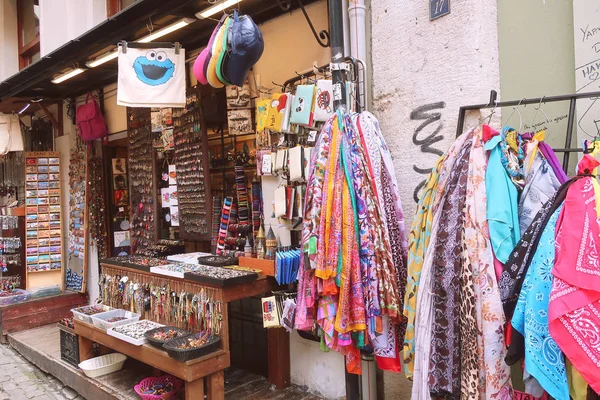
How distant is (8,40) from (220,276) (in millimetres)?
7665

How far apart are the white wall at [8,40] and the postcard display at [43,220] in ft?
6.50

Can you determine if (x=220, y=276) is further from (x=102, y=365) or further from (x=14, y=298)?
(x=14, y=298)

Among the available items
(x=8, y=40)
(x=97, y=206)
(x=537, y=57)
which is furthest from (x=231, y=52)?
(x=8, y=40)

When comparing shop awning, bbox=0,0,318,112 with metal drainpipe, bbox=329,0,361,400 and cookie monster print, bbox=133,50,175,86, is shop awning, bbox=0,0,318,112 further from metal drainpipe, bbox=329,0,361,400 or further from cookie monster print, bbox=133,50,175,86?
metal drainpipe, bbox=329,0,361,400

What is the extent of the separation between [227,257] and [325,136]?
2064 millimetres

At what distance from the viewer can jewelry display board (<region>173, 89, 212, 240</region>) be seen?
4.88 metres

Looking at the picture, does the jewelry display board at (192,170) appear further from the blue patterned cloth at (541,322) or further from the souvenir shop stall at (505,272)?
the blue patterned cloth at (541,322)

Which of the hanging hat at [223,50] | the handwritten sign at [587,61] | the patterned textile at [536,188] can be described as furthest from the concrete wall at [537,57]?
the hanging hat at [223,50]

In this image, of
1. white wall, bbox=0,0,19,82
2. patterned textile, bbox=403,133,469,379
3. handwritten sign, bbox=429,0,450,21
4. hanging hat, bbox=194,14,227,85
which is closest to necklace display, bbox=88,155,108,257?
white wall, bbox=0,0,19,82

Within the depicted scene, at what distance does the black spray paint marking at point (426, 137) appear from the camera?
2803 millimetres

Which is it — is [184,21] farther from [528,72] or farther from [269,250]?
[528,72]

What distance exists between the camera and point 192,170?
5.04 meters

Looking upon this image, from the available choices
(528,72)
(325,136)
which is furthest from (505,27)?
(325,136)

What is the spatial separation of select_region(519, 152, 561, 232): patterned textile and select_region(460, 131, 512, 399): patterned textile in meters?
0.19
